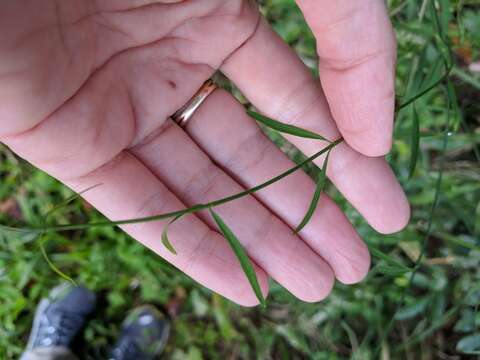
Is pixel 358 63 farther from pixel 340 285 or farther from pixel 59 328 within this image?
pixel 59 328

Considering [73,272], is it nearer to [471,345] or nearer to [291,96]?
[291,96]

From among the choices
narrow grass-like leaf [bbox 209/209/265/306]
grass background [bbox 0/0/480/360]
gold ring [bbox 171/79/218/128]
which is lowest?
grass background [bbox 0/0/480/360]

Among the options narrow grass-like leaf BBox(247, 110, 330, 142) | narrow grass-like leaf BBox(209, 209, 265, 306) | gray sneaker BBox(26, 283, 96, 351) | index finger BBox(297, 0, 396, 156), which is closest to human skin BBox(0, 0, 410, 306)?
index finger BBox(297, 0, 396, 156)

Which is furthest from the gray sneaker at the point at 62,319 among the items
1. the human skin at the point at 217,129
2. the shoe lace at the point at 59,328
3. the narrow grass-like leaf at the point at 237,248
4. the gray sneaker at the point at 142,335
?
the narrow grass-like leaf at the point at 237,248

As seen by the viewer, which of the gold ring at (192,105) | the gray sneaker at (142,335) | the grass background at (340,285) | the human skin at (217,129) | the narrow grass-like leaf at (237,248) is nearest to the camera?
the narrow grass-like leaf at (237,248)

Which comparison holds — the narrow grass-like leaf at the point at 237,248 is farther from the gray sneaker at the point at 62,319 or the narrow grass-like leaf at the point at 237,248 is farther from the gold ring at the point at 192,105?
the gray sneaker at the point at 62,319

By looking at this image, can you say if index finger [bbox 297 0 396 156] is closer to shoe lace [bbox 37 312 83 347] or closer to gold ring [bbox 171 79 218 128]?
gold ring [bbox 171 79 218 128]

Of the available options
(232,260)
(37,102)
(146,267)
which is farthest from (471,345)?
(37,102)
